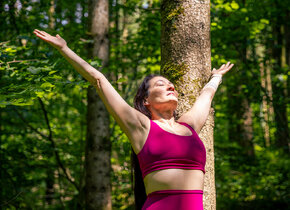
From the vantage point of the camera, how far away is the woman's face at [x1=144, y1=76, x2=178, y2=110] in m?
2.26

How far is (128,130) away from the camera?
2086mm

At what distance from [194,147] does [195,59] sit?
99 centimetres

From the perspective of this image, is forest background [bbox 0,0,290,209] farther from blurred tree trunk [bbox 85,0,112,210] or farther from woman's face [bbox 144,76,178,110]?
woman's face [bbox 144,76,178,110]

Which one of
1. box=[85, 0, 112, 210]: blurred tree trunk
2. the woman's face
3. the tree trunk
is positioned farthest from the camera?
box=[85, 0, 112, 210]: blurred tree trunk

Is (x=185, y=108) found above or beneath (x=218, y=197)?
above

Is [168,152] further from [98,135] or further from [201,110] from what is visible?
[98,135]

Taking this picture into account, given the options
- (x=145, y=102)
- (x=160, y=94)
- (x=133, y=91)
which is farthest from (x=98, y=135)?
(x=160, y=94)

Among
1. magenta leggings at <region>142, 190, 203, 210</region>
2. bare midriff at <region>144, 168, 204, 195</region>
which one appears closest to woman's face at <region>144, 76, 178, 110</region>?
bare midriff at <region>144, 168, 204, 195</region>

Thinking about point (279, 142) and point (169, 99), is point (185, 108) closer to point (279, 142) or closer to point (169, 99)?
point (169, 99)

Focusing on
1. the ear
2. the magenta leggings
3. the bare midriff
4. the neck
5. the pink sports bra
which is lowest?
the magenta leggings

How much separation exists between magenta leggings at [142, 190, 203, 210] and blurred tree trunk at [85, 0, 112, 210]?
10.5ft

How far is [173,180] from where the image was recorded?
1.91m

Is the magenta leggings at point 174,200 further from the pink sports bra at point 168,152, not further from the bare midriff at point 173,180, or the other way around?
the pink sports bra at point 168,152

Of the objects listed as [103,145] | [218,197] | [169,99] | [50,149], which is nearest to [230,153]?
[218,197]
